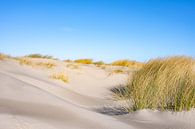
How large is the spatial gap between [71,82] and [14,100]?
6364mm

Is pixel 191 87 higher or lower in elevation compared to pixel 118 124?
higher

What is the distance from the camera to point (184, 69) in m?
6.01

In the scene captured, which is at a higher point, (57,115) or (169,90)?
(169,90)

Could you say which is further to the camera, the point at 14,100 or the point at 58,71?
the point at 58,71

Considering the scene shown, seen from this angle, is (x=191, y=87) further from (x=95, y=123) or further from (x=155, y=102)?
(x=95, y=123)

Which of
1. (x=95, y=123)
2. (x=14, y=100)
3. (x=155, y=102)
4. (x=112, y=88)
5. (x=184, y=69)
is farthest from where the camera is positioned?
(x=112, y=88)

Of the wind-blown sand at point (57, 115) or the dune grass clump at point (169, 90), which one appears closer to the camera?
the wind-blown sand at point (57, 115)

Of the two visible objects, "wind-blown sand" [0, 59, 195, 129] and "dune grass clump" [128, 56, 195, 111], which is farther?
"dune grass clump" [128, 56, 195, 111]

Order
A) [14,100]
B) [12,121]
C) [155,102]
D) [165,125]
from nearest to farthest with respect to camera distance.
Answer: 1. [12,121]
2. [165,125]
3. [14,100]
4. [155,102]

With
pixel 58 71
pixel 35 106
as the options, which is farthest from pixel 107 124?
pixel 58 71

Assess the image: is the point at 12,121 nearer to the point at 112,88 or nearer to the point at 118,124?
the point at 118,124

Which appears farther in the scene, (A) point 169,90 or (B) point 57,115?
(A) point 169,90

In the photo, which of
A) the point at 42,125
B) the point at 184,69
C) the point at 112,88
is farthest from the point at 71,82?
the point at 42,125

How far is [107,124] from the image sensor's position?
13.5 feet
